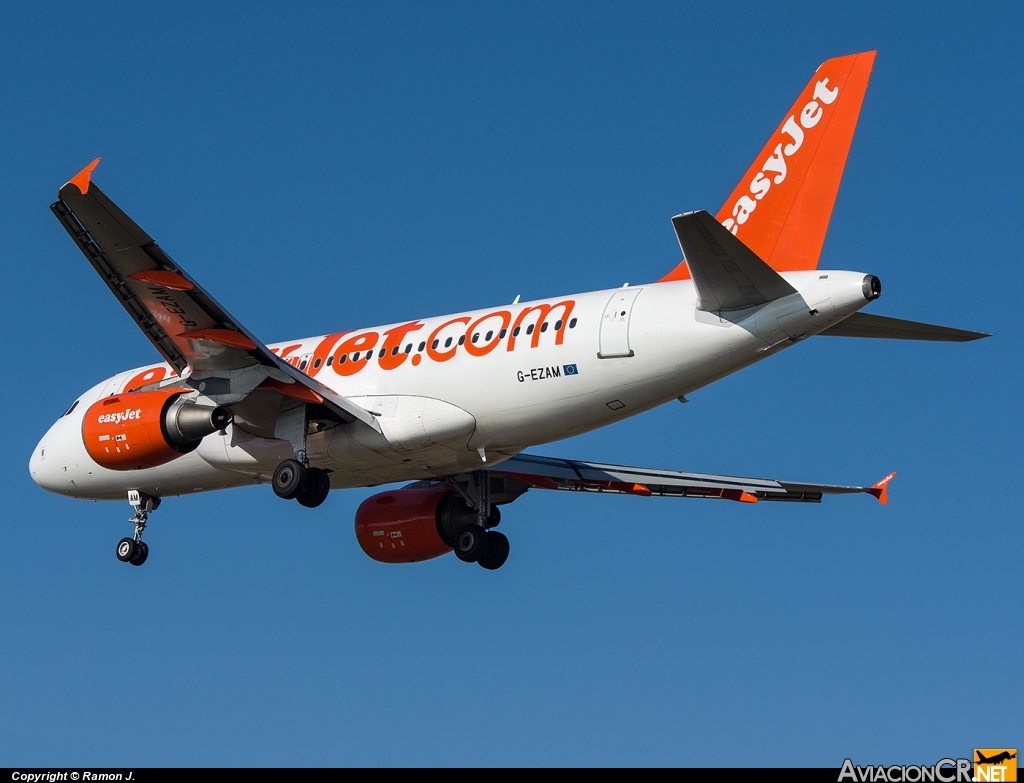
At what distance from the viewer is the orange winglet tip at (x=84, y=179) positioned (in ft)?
69.1

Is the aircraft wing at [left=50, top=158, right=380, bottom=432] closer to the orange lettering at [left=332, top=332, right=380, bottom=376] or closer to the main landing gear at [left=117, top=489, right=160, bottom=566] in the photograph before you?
the orange lettering at [left=332, top=332, right=380, bottom=376]

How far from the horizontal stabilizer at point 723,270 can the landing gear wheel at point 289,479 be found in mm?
7554

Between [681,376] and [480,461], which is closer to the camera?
[681,376]

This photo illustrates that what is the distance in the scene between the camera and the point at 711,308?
834 inches

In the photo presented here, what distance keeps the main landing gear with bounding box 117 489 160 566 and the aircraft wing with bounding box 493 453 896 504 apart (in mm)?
7066

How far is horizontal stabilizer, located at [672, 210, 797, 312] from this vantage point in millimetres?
19328

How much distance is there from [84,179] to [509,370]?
7.23 meters

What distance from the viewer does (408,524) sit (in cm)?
2866

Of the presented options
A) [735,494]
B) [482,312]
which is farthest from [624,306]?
[735,494]

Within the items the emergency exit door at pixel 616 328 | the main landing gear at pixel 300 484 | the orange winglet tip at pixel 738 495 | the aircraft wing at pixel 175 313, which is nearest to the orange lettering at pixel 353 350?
the aircraft wing at pixel 175 313

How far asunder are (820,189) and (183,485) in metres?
13.7

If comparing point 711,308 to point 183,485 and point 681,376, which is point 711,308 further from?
point 183,485

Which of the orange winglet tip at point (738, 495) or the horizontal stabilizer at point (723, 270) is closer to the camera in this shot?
the horizontal stabilizer at point (723, 270)

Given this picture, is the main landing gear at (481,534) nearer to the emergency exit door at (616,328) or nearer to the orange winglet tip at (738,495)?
the orange winglet tip at (738,495)
